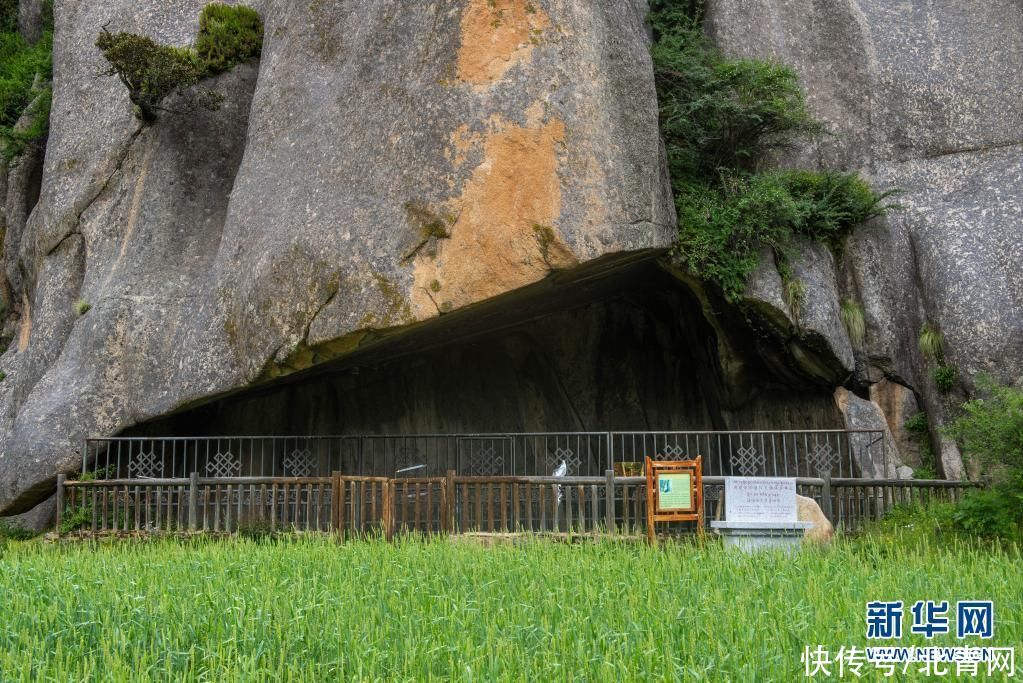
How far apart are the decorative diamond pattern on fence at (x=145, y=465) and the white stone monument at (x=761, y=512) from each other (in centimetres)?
861

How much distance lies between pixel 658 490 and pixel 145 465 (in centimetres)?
817

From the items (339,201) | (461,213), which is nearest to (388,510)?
(461,213)

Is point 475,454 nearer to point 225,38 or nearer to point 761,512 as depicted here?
point 761,512

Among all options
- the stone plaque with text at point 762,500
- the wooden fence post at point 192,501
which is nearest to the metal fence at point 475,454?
the wooden fence post at point 192,501

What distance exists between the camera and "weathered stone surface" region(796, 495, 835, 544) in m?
9.63

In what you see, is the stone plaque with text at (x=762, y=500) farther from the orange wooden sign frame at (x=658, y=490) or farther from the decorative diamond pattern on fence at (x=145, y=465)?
the decorative diamond pattern on fence at (x=145, y=465)

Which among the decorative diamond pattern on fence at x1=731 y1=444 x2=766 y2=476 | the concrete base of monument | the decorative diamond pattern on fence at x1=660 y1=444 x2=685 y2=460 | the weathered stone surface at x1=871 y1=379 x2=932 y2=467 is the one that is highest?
the weathered stone surface at x1=871 y1=379 x2=932 y2=467

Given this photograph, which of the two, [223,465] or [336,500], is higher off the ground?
[223,465]

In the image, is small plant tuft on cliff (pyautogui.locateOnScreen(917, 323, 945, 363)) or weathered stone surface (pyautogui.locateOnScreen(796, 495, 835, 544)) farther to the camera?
small plant tuft on cliff (pyautogui.locateOnScreen(917, 323, 945, 363))

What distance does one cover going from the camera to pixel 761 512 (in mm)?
9031

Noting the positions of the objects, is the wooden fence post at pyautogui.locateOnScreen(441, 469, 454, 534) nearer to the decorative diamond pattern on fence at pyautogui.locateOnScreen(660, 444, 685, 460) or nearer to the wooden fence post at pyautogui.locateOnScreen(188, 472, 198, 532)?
the wooden fence post at pyautogui.locateOnScreen(188, 472, 198, 532)

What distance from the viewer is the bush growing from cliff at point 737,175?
13.1m

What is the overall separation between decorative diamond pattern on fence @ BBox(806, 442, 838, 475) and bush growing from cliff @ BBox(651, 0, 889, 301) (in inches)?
103

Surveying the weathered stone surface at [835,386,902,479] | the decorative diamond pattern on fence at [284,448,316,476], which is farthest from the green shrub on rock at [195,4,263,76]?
the weathered stone surface at [835,386,902,479]
